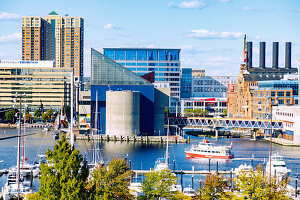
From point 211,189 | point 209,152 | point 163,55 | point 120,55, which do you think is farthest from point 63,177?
point 163,55

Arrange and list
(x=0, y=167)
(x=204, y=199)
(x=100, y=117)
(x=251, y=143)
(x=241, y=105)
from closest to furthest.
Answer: (x=204, y=199), (x=0, y=167), (x=251, y=143), (x=100, y=117), (x=241, y=105)

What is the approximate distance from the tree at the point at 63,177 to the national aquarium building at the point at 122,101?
77067 millimetres

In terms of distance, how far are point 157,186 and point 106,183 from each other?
4154 millimetres

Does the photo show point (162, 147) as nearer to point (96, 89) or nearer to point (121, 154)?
point (121, 154)

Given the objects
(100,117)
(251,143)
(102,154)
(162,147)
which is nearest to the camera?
(102,154)

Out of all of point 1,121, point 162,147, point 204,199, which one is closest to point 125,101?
point 162,147

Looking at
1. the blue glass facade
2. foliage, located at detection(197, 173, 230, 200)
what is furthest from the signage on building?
foliage, located at detection(197, 173, 230, 200)

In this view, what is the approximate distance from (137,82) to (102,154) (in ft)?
119

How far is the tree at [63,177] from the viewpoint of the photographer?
30203mm

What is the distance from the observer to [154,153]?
86938 millimetres

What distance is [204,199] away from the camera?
131 feet

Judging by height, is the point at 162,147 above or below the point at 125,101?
below

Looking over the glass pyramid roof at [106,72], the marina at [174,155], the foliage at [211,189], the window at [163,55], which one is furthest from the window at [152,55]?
the foliage at [211,189]

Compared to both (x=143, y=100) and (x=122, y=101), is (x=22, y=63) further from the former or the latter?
(x=122, y=101)
